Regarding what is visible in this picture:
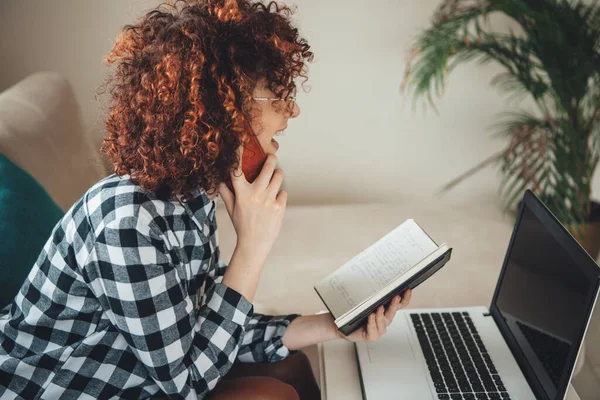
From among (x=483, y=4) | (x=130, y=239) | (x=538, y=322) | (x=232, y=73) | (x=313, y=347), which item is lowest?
(x=313, y=347)

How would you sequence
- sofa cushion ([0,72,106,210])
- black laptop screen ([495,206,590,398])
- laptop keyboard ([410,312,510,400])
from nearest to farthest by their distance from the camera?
black laptop screen ([495,206,590,398]), laptop keyboard ([410,312,510,400]), sofa cushion ([0,72,106,210])

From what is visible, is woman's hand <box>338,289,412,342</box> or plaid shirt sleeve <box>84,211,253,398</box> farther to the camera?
woman's hand <box>338,289,412,342</box>

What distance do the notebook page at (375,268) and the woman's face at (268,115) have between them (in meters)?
0.28

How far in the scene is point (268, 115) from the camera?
3.06ft

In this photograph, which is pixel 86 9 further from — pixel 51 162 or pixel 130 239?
pixel 130 239

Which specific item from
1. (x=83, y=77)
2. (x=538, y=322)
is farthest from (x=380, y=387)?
(x=83, y=77)

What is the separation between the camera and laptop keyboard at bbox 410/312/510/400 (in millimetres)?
900

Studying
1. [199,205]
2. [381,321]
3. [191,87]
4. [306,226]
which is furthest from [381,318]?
[306,226]

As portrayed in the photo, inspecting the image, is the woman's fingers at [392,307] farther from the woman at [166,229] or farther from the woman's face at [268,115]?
the woman's face at [268,115]

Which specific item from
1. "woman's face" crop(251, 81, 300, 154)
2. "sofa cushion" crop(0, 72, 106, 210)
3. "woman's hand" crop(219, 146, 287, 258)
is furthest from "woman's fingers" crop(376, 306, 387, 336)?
"sofa cushion" crop(0, 72, 106, 210)

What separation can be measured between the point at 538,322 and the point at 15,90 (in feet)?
4.43

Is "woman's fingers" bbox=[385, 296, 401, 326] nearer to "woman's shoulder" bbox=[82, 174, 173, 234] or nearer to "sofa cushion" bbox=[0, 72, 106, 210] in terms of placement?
"woman's shoulder" bbox=[82, 174, 173, 234]

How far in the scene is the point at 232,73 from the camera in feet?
2.82

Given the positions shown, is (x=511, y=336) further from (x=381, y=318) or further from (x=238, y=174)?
(x=238, y=174)
